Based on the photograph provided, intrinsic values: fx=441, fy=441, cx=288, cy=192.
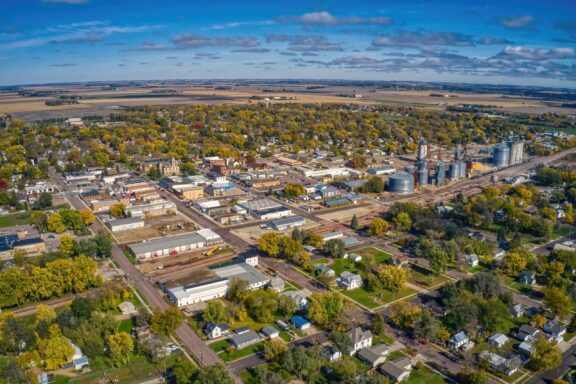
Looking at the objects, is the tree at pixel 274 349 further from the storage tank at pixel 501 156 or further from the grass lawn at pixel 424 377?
the storage tank at pixel 501 156

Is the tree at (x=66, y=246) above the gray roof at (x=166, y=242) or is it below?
above

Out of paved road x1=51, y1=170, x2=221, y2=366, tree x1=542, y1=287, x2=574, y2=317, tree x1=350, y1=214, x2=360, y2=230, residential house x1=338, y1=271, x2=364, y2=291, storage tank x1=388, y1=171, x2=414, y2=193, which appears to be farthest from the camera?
storage tank x1=388, y1=171, x2=414, y2=193

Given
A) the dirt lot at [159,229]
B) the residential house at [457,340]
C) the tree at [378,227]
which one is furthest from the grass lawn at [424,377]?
the dirt lot at [159,229]

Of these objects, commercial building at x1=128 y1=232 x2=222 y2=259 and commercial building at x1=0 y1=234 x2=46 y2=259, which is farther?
commercial building at x1=128 y1=232 x2=222 y2=259

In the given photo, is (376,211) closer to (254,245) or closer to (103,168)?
(254,245)

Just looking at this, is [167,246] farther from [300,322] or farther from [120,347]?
[300,322]

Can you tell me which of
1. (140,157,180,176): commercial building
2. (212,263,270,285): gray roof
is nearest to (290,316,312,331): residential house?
(212,263,270,285): gray roof

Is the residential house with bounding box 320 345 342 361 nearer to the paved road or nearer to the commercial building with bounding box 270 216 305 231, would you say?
the paved road
